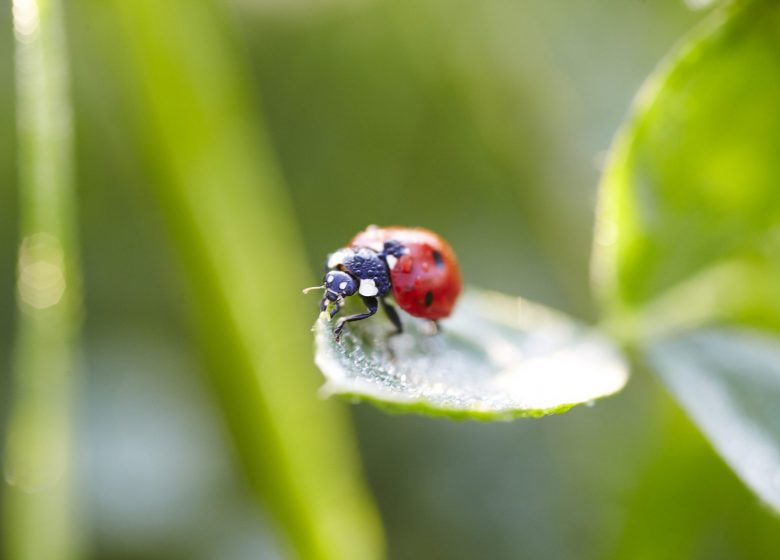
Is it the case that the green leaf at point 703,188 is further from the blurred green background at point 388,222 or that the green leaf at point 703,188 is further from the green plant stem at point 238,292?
the green plant stem at point 238,292

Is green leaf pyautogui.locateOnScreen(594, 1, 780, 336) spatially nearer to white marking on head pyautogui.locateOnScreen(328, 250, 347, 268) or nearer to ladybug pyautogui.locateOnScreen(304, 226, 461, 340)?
ladybug pyautogui.locateOnScreen(304, 226, 461, 340)

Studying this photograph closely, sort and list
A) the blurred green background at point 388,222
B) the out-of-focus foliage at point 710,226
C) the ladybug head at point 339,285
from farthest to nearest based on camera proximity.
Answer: the blurred green background at point 388,222
the ladybug head at point 339,285
the out-of-focus foliage at point 710,226

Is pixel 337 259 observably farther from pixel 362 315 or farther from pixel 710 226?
pixel 710 226

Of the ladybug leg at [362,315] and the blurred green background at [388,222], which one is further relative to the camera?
the blurred green background at [388,222]

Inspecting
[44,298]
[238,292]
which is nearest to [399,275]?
[238,292]

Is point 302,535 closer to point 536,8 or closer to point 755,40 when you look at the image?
point 755,40

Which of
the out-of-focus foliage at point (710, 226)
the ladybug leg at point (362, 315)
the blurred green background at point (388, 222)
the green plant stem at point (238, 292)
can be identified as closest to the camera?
the ladybug leg at point (362, 315)

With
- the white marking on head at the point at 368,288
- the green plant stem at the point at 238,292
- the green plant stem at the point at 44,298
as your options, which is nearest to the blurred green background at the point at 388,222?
the green plant stem at the point at 238,292
